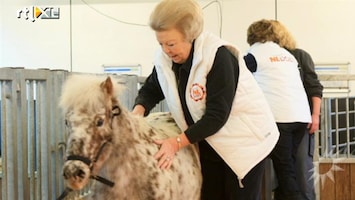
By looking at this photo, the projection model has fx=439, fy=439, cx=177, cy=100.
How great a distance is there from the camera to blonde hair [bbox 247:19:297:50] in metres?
2.45

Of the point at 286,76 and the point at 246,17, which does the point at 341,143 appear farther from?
the point at 246,17

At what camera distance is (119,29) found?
17.2 feet

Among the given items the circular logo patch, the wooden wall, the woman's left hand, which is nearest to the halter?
the woman's left hand

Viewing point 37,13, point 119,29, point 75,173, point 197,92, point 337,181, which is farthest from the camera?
point 37,13

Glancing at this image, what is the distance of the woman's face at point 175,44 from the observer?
4.58 ft

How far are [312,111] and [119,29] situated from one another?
3144 millimetres

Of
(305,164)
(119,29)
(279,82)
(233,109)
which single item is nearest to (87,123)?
(233,109)

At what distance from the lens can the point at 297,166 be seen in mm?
2574

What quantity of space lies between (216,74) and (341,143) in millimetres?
2165

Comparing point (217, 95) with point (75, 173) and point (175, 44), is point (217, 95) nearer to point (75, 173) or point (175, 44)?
point (175, 44)

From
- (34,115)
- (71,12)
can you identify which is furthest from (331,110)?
(71,12)

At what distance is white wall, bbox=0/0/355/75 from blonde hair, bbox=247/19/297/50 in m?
2.42

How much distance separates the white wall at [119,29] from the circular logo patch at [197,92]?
355cm

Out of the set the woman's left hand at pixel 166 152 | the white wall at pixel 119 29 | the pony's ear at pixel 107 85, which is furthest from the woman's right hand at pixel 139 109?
the white wall at pixel 119 29
